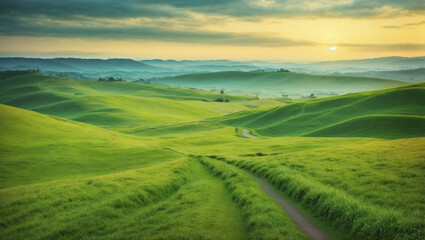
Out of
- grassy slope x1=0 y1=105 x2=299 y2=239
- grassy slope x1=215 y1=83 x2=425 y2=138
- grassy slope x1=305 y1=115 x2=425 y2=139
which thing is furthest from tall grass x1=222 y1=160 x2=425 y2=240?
grassy slope x1=215 y1=83 x2=425 y2=138

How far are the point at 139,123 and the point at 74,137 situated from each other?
7327 centimetres

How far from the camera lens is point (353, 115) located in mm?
87188

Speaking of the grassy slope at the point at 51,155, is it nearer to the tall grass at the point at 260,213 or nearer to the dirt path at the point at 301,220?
the tall grass at the point at 260,213

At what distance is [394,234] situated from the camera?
1209 cm

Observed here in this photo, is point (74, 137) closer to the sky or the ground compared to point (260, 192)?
closer to the ground

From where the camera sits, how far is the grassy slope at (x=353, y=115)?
206 ft

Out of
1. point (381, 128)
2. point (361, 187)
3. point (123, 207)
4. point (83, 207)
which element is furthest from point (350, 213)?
point (381, 128)

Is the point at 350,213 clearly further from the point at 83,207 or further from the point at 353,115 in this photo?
the point at 353,115

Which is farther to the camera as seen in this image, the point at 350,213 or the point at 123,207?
the point at 123,207

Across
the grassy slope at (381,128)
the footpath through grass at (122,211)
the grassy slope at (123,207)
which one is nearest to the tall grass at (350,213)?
the grassy slope at (123,207)

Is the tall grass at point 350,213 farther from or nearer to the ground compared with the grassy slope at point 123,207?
farther from the ground

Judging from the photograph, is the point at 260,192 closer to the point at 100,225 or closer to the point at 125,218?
the point at 125,218

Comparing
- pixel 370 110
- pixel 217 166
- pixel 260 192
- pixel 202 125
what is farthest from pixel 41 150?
pixel 370 110

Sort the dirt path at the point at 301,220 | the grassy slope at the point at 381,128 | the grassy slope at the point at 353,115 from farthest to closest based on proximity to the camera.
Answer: the grassy slope at the point at 353,115 < the grassy slope at the point at 381,128 < the dirt path at the point at 301,220
